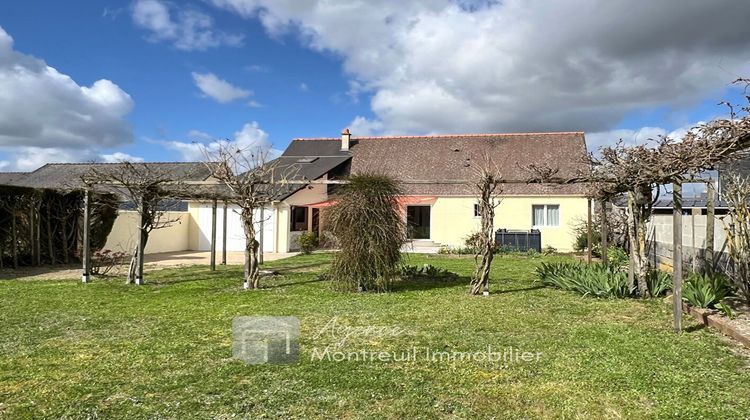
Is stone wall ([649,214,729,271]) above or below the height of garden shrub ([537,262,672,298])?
above

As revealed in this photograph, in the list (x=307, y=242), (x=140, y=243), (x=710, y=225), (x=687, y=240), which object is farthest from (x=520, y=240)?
(x=140, y=243)

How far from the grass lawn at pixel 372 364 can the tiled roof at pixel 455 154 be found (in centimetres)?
2242

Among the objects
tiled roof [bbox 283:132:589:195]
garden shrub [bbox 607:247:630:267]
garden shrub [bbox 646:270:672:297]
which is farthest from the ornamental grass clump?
tiled roof [bbox 283:132:589:195]

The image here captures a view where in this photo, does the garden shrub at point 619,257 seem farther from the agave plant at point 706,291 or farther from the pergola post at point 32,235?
the pergola post at point 32,235

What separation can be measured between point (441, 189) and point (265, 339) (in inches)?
Answer: 1082

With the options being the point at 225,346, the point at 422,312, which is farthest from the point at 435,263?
the point at 225,346

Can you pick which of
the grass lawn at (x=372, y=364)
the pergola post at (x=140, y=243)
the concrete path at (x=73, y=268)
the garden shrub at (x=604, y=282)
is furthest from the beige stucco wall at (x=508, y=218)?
the pergola post at (x=140, y=243)

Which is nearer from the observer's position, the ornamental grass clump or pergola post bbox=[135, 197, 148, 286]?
the ornamental grass clump

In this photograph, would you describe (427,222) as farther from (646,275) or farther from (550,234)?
(646,275)

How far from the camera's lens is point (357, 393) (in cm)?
596

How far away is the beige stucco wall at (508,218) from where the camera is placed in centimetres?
3183

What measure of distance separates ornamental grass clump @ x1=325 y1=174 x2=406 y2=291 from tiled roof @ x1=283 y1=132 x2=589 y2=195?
66.2 ft

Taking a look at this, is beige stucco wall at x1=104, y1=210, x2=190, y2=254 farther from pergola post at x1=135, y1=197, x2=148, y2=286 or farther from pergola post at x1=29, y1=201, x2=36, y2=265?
pergola post at x1=135, y1=197, x2=148, y2=286

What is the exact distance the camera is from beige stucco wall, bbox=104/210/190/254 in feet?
89.5
